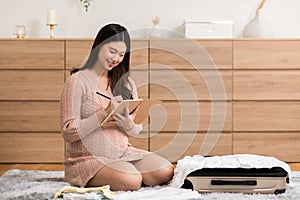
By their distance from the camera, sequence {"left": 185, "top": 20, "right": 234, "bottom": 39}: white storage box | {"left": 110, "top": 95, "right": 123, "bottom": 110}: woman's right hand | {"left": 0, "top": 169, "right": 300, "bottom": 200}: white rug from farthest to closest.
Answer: {"left": 185, "top": 20, "right": 234, "bottom": 39}: white storage box < {"left": 110, "top": 95, "right": 123, "bottom": 110}: woman's right hand < {"left": 0, "top": 169, "right": 300, "bottom": 200}: white rug

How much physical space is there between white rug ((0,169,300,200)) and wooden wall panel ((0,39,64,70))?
121 centimetres

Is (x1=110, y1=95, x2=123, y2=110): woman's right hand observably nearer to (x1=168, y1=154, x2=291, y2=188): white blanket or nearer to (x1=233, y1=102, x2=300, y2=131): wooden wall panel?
(x1=168, y1=154, x2=291, y2=188): white blanket

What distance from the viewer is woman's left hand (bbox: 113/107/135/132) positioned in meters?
3.32

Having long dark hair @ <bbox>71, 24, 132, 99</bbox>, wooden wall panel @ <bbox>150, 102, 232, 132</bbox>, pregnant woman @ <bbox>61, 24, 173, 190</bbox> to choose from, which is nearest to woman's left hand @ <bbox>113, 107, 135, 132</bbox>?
pregnant woman @ <bbox>61, 24, 173, 190</bbox>

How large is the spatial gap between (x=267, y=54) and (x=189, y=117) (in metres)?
0.75

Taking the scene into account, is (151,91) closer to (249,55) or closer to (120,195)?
(249,55)

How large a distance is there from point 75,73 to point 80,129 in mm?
329

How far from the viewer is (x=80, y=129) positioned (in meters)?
3.33

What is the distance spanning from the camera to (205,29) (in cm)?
493

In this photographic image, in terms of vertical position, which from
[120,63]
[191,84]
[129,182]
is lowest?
[129,182]

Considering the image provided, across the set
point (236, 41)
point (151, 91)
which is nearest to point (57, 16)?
point (151, 91)

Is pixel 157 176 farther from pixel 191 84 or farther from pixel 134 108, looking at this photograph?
pixel 191 84

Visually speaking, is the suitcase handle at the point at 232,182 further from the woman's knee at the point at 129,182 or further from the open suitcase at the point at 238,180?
the woman's knee at the point at 129,182

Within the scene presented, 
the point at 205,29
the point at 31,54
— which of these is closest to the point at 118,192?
the point at 31,54
